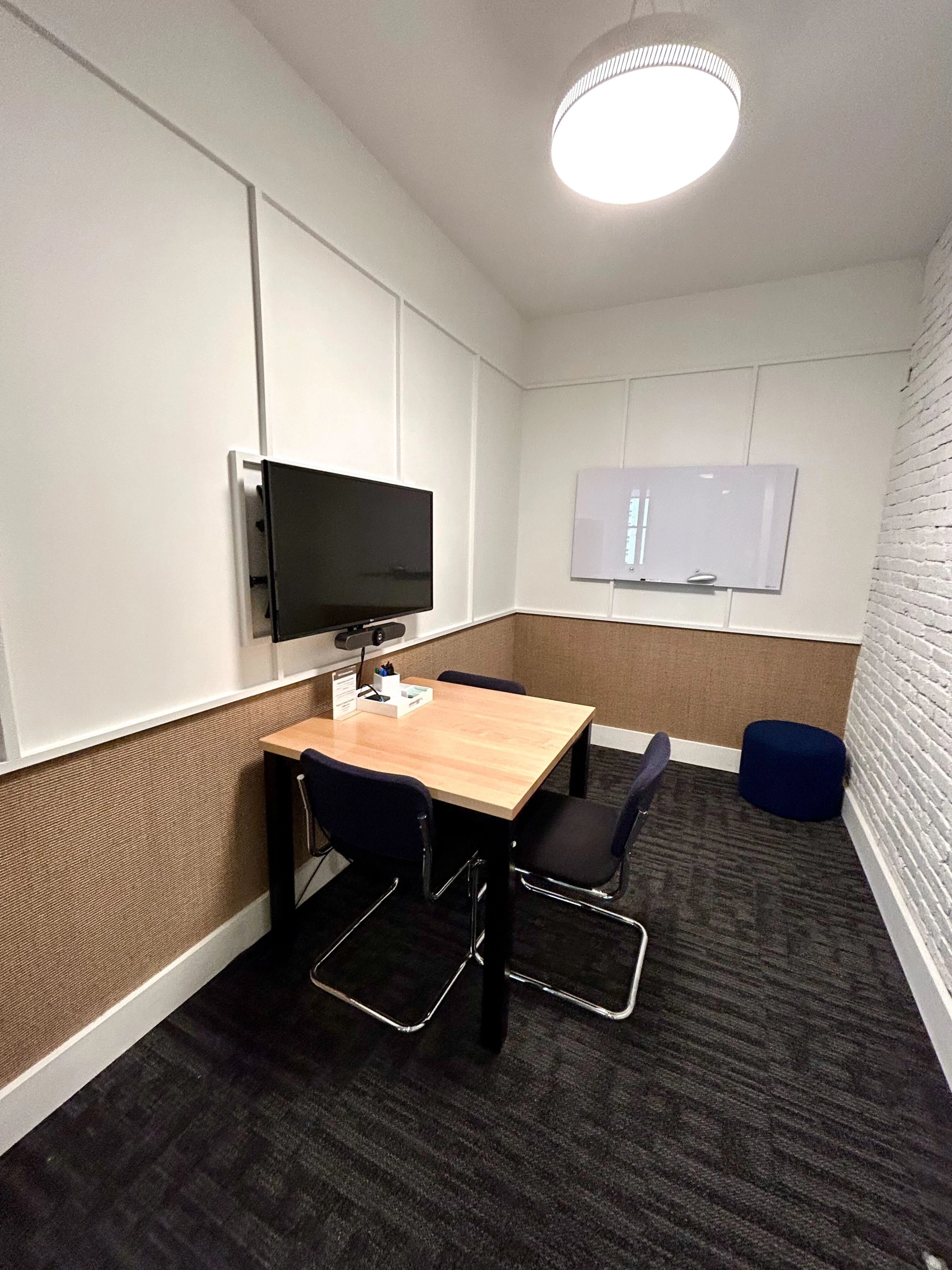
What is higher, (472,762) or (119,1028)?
(472,762)

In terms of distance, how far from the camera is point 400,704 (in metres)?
2.07

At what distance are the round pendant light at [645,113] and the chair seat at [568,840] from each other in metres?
2.08

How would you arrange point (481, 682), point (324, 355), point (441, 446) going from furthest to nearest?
point (441, 446), point (481, 682), point (324, 355)

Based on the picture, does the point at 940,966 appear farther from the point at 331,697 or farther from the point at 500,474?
the point at 500,474

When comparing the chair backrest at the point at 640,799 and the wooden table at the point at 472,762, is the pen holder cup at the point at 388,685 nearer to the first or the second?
the wooden table at the point at 472,762

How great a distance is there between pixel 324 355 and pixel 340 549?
0.74 metres

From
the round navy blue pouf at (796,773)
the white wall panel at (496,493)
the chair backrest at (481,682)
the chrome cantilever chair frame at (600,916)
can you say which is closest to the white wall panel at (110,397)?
the chair backrest at (481,682)

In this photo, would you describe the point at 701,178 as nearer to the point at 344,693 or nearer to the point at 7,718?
the point at 344,693

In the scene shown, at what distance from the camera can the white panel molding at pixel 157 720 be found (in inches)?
48.0

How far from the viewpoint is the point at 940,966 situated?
1.65 meters

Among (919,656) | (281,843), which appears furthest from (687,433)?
(281,843)

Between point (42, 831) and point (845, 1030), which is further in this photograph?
point (845, 1030)

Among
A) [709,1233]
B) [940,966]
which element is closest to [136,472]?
[709,1233]

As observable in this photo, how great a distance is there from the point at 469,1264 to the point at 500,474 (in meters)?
3.48
